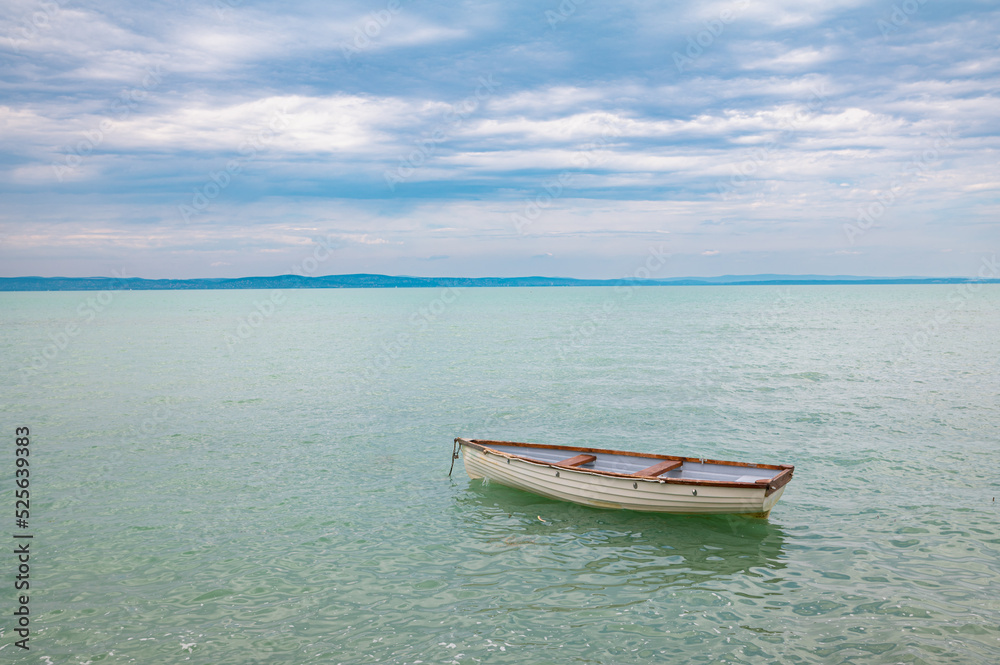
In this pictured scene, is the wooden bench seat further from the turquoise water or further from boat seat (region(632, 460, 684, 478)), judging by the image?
boat seat (region(632, 460, 684, 478))

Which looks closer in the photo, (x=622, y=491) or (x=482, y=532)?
(x=482, y=532)

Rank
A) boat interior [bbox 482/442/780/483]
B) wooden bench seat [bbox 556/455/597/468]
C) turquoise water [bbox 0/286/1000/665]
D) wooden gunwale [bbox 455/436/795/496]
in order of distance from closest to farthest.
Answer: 1. turquoise water [bbox 0/286/1000/665]
2. wooden gunwale [bbox 455/436/795/496]
3. boat interior [bbox 482/442/780/483]
4. wooden bench seat [bbox 556/455/597/468]

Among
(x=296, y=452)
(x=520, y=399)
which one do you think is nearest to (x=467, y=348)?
(x=520, y=399)

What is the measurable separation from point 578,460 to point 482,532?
3.80 metres

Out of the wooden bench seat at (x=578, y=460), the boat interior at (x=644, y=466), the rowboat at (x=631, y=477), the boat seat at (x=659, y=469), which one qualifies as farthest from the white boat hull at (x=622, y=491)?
the wooden bench seat at (x=578, y=460)

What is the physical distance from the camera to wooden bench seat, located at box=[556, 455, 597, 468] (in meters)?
18.0

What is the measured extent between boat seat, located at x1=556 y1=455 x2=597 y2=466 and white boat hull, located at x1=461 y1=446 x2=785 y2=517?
78cm

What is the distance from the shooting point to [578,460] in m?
18.3

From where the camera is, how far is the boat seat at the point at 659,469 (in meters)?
16.5

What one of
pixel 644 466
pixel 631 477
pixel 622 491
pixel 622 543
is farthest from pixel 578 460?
pixel 622 543

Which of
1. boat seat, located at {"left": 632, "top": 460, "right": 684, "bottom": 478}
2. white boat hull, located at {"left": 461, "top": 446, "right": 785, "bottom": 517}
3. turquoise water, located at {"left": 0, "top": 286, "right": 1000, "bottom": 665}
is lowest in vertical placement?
turquoise water, located at {"left": 0, "top": 286, "right": 1000, "bottom": 665}

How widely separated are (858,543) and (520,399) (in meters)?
20.0

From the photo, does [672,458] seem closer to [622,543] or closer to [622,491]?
[622,491]

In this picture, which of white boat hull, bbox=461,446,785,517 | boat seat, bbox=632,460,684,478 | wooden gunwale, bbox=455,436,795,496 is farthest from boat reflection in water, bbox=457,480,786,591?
wooden gunwale, bbox=455,436,795,496
